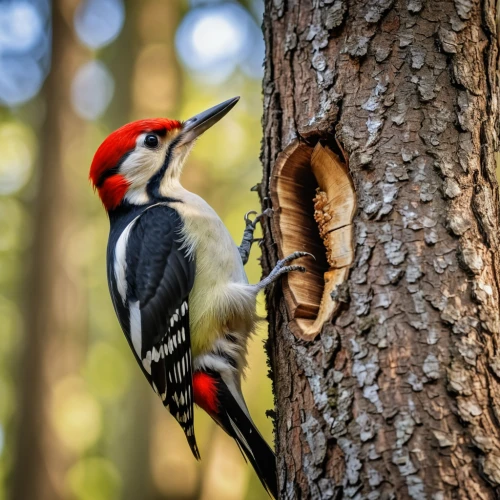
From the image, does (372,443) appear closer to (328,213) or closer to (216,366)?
(328,213)

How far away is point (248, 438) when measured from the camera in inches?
110

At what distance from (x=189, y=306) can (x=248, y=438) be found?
705 millimetres

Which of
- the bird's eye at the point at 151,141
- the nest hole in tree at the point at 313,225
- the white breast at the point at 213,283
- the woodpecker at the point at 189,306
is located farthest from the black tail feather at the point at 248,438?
the bird's eye at the point at 151,141

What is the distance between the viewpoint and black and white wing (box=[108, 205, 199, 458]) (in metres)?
2.97

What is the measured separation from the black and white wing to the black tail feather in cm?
16

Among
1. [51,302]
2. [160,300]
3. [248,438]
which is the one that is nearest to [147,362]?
[160,300]

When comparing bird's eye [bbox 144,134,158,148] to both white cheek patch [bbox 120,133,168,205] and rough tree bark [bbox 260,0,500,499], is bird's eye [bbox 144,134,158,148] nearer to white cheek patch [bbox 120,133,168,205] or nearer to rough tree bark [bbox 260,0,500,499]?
white cheek patch [bbox 120,133,168,205]

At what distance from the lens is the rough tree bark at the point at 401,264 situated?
1.92 meters

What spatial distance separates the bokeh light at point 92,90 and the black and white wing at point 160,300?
12.7ft

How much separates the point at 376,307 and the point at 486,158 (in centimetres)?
74

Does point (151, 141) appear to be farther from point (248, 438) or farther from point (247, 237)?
point (248, 438)

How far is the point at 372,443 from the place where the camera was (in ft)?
6.40

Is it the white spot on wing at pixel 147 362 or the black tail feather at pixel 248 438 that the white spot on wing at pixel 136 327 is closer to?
the white spot on wing at pixel 147 362

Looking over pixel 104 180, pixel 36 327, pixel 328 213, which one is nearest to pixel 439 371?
pixel 328 213
